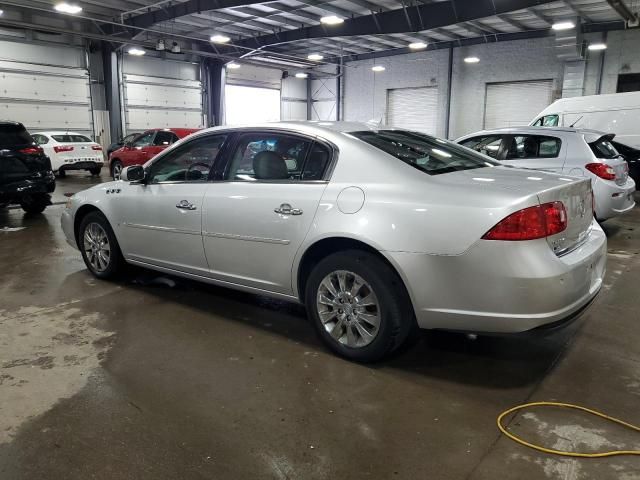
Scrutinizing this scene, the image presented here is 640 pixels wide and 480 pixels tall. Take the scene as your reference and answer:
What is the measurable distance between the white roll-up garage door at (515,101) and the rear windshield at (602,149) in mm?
12173

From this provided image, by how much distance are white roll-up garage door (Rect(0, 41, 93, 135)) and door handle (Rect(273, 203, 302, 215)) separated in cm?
1763

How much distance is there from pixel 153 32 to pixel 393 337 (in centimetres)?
1724

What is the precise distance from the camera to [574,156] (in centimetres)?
662

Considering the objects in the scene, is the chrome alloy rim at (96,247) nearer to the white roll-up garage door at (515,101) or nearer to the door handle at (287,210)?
the door handle at (287,210)

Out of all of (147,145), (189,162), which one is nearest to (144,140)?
(147,145)

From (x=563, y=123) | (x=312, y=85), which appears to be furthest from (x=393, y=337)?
(x=312, y=85)

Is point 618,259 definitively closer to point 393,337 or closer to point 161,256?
point 393,337

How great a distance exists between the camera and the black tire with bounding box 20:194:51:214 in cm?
889

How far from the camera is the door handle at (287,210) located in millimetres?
3217

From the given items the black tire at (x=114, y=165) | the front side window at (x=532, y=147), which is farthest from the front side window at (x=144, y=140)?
the front side window at (x=532, y=147)

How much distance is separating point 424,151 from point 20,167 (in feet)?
23.0

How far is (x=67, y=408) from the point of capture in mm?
2664

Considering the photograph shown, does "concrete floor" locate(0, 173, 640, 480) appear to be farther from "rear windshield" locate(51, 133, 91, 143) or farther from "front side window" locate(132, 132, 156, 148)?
"rear windshield" locate(51, 133, 91, 143)

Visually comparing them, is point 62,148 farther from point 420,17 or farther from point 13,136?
point 420,17
